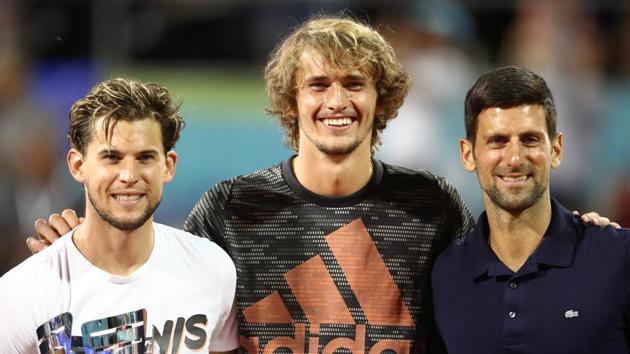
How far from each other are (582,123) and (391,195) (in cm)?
395

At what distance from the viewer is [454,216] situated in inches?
196

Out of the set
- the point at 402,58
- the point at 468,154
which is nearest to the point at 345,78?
the point at 468,154

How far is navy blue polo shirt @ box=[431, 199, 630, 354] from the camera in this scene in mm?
4238

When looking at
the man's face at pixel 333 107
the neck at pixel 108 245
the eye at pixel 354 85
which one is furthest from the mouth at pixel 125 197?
the eye at pixel 354 85

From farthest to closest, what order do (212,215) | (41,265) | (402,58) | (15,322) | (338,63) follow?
1. (402,58)
2. (212,215)
3. (338,63)
4. (41,265)
5. (15,322)

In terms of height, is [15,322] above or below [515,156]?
below

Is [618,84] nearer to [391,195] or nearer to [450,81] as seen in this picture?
[450,81]

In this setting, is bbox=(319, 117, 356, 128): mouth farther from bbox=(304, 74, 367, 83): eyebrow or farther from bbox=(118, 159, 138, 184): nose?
bbox=(118, 159, 138, 184): nose

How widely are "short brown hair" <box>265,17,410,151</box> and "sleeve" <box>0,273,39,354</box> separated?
1.64m

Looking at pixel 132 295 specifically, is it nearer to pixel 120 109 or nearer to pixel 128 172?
pixel 128 172

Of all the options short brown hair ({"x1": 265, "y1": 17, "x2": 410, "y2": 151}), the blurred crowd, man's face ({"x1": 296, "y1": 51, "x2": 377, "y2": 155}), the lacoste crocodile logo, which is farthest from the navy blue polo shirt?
the blurred crowd

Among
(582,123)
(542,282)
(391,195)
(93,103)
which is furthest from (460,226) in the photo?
(582,123)

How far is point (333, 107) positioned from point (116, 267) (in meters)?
1.17

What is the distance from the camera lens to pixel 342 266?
4766 mm
